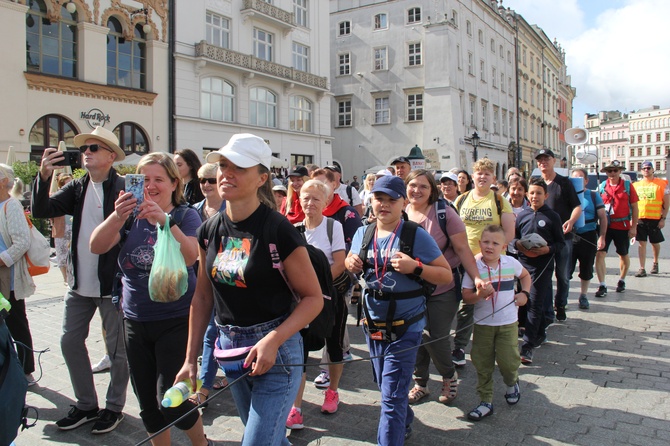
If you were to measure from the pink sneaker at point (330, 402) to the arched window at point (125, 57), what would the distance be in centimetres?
2148

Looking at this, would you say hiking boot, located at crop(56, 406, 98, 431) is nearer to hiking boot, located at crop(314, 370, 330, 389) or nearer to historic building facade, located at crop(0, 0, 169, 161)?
hiking boot, located at crop(314, 370, 330, 389)

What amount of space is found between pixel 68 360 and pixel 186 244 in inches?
63.6

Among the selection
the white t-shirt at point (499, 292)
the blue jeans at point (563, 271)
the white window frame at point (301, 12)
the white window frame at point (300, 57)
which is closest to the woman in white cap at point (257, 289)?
the white t-shirt at point (499, 292)

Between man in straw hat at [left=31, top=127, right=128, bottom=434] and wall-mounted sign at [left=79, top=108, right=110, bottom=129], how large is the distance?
1906 centimetres

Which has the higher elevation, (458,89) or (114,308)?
(458,89)

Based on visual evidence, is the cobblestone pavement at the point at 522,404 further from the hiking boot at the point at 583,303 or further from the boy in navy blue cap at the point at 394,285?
the hiking boot at the point at 583,303

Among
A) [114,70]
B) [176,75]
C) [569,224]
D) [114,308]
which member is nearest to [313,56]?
[176,75]

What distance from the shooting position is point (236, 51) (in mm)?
25969

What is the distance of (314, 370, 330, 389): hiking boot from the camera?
472 cm

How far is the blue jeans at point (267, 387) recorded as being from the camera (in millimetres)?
2291

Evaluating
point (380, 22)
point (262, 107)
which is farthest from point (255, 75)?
point (380, 22)

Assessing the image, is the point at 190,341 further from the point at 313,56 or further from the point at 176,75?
the point at 313,56

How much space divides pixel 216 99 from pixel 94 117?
6.56 metres

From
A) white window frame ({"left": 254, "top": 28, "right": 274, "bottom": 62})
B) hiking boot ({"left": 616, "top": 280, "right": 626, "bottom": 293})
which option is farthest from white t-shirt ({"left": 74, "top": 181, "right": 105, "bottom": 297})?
white window frame ({"left": 254, "top": 28, "right": 274, "bottom": 62})
